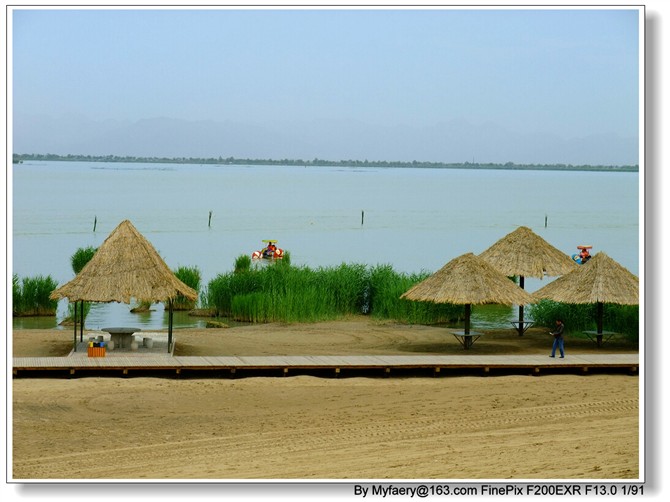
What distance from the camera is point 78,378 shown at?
17.5m

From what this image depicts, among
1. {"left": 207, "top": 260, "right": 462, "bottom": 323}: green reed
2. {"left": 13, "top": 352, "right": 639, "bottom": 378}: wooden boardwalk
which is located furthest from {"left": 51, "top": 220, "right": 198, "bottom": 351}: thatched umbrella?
{"left": 207, "top": 260, "right": 462, "bottom": 323}: green reed

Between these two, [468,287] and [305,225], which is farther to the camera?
[305,225]

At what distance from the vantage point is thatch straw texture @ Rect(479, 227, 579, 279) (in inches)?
912

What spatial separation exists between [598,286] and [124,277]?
26.2 feet

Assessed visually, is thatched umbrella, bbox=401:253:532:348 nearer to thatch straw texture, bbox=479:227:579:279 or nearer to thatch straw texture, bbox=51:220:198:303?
thatch straw texture, bbox=479:227:579:279

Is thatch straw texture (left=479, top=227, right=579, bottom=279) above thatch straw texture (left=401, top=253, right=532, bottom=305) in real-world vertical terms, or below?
above

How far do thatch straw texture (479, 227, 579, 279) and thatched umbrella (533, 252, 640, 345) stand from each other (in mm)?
1884

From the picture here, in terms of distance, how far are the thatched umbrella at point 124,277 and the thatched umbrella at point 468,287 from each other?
403cm

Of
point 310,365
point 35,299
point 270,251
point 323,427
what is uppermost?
point 270,251

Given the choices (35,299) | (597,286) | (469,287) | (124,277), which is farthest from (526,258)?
(35,299)

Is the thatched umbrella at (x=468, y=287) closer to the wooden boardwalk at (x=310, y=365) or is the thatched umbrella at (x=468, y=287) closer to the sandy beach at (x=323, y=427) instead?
the wooden boardwalk at (x=310, y=365)

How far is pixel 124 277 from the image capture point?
755 inches

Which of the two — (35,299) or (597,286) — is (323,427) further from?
(35,299)

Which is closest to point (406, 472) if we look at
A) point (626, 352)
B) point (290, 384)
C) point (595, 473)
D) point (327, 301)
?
point (595, 473)
